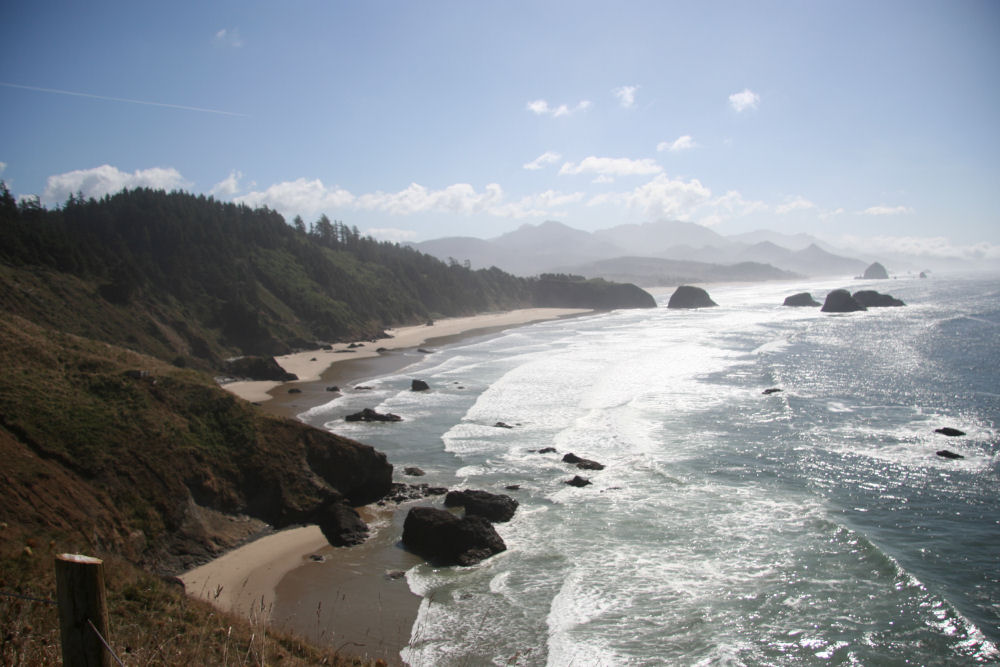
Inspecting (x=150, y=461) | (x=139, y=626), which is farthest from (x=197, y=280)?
(x=139, y=626)

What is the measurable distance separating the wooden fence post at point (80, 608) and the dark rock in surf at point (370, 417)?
28568 millimetres

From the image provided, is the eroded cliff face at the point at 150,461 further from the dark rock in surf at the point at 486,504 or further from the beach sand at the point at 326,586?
the dark rock in surf at the point at 486,504

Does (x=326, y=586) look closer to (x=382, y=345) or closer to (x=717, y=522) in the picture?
(x=717, y=522)

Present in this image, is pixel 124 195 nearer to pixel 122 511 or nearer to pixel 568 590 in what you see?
pixel 122 511

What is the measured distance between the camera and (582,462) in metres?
24.3

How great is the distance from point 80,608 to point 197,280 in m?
68.4

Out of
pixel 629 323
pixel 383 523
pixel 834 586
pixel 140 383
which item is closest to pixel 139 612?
pixel 383 523

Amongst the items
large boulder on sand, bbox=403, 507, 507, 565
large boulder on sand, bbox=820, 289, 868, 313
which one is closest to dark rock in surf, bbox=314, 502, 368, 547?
large boulder on sand, bbox=403, 507, 507, 565

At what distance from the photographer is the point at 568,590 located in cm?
1470

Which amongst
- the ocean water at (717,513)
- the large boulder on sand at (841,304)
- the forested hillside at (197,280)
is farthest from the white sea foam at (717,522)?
the large boulder on sand at (841,304)

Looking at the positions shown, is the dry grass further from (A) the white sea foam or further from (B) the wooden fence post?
(A) the white sea foam

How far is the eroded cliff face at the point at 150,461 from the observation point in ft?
47.2

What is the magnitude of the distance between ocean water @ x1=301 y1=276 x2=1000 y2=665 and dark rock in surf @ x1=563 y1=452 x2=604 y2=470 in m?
0.57

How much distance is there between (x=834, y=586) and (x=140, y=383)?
20.4 m
